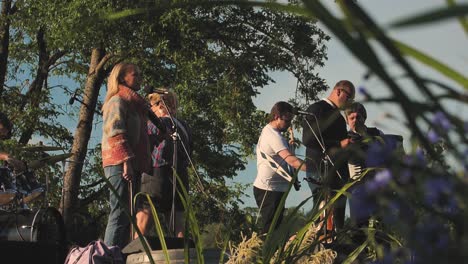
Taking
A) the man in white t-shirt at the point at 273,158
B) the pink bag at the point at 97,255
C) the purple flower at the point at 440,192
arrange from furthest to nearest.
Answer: the man in white t-shirt at the point at 273,158, the pink bag at the point at 97,255, the purple flower at the point at 440,192

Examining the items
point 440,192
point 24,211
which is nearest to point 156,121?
point 24,211

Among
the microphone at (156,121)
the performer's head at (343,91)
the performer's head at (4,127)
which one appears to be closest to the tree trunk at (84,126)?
the performer's head at (4,127)

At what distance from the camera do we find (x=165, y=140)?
20.4 ft

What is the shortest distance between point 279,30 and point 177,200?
499 inches

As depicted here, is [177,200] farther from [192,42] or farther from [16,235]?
[192,42]

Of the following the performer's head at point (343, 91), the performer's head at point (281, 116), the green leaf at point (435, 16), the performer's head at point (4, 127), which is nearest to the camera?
the green leaf at point (435, 16)

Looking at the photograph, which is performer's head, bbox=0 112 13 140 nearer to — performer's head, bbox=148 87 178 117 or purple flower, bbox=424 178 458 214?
performer's head, bbox=148 87 178 117

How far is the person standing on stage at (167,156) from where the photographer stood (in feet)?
20.0

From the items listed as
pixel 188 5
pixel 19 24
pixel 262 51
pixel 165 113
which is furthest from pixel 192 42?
pixel 188 5

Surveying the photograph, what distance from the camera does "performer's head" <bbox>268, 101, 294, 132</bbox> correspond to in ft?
19.9

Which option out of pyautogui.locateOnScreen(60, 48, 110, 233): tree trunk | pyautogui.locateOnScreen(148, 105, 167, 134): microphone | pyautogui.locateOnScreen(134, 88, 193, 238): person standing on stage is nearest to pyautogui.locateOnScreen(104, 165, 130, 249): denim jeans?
pyautogui.locateOnScreen(134, 88, 193, 238): person standing on stage

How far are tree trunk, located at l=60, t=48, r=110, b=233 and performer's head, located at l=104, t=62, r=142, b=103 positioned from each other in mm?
12587

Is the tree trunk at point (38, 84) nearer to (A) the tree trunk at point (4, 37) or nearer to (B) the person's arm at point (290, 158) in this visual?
(A) the tree trunk at point (4, 37)

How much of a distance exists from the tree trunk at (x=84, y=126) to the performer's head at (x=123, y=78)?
12587 mm
